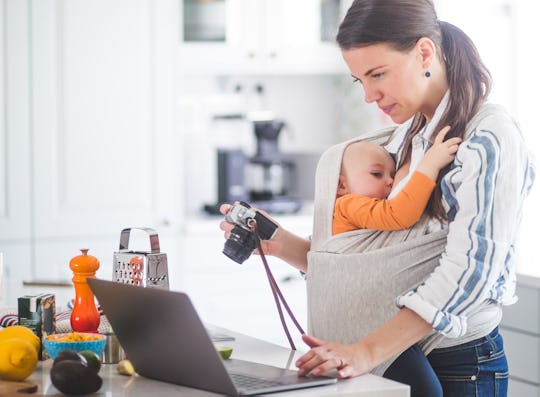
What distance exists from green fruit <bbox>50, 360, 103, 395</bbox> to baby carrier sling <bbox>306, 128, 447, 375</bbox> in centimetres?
58

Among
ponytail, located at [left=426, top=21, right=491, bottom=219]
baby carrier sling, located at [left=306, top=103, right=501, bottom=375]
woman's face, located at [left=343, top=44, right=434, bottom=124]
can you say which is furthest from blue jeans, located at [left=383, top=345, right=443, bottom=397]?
woman's face, located at [left=343, top=44, right=434, bottom=124]

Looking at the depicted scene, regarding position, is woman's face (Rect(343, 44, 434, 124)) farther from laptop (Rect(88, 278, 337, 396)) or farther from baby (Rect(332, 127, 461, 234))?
laptop (Rect(88, 278, 337, 396))

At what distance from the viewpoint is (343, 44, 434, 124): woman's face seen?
1.71m

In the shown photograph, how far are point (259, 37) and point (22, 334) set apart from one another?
303cm

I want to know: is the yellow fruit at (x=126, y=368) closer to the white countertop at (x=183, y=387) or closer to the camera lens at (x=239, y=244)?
the white countertop at (x=183, y=387)

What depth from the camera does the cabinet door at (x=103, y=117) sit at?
3.83 meters

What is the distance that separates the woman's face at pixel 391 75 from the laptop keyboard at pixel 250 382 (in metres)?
0.64

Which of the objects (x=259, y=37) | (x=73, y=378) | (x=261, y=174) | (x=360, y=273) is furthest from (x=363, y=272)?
(x=261, y=174)

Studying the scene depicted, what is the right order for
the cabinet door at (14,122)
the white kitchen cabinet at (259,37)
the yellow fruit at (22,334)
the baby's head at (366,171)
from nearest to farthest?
the yellow fruit at (22,334) < the baby's head at (366,171) < the cabinet door at (14,122) < the white kitchen cabinet at (259,37)

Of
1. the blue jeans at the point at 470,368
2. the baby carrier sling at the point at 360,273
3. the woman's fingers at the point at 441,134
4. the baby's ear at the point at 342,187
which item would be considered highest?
the woman's fingers at the point at 441,134

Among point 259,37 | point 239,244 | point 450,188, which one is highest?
point 259,37

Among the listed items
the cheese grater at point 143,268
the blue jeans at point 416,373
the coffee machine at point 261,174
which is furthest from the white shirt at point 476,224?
the coffee machine at point 261,174

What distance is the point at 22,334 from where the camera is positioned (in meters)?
1.58

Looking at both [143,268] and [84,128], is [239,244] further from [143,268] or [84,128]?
[84,128]
